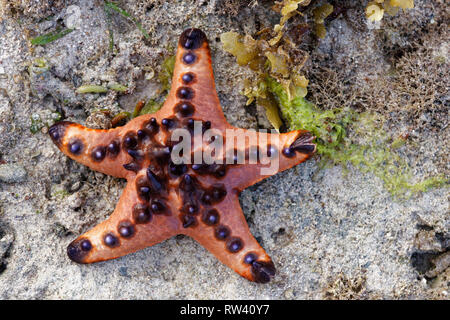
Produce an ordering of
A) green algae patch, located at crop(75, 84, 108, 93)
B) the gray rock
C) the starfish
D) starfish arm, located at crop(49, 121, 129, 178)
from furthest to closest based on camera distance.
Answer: green algae patch, located at crop(75, 84, 108, 93)
the gray rock
starfish arm, located at crop(49, 121, 129, 178)
the starfish

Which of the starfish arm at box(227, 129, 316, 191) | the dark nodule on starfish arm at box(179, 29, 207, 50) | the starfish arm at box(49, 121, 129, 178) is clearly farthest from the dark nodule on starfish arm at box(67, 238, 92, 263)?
the dark nodule on starfish arm at box(179, 29, 207, 50)

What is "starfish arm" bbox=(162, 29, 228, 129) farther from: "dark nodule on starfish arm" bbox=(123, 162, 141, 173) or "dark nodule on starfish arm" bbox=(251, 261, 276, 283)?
"dark nodule on starfish arm" bbox=(251, 261, 276, 283)

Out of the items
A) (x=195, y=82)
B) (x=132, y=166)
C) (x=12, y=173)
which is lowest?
(x=12, y=173)

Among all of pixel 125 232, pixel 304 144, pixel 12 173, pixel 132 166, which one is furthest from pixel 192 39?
pixel 12 173

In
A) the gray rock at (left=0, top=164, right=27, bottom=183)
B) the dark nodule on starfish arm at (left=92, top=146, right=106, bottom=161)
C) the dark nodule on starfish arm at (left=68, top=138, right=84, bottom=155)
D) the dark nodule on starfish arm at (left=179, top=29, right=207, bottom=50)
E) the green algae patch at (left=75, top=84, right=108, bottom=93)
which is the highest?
the dark nodule on starfish arm at (left=179, top=29, right=207, bottom=50)

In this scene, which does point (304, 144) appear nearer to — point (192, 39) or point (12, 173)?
point (192, 39)

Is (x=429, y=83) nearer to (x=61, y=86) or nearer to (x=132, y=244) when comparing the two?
(x=132, y=244)
